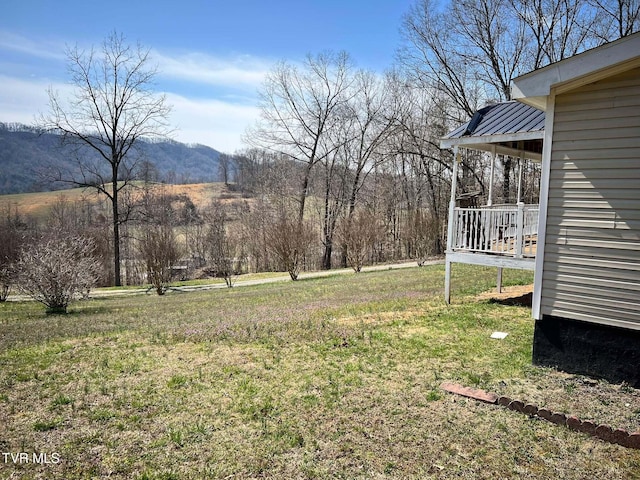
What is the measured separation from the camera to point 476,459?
3.34 meters

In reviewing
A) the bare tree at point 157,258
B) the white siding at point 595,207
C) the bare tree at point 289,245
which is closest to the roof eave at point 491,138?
the white siding at point 595,207

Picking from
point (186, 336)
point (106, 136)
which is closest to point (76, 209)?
point (106, 136)

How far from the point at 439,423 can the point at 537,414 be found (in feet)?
3.19

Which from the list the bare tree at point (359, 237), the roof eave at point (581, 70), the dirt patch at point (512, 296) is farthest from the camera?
the bare tree at point (359, 237)

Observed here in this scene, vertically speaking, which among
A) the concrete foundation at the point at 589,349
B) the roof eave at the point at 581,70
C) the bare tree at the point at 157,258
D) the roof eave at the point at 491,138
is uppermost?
the roof eave at the point at 581,70

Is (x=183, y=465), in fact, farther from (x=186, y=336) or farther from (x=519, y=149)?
(x=519, y=149)

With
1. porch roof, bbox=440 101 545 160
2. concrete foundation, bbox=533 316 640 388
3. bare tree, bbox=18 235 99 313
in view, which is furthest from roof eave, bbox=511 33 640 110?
bare tree, bbox=18 235 99 313

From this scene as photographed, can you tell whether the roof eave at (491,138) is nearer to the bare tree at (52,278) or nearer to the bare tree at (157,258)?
the bare tree at (52,278)

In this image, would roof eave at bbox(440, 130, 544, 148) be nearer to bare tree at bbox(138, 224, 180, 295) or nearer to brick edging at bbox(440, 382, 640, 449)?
brick edging at bbox(440, 382, 640, 449)

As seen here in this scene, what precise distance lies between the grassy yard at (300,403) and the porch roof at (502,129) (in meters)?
3.24

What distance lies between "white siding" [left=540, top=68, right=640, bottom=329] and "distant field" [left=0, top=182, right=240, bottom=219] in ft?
147

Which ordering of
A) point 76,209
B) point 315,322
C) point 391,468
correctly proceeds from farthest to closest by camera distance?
point 76,209 < point 315,322 < point 391,468

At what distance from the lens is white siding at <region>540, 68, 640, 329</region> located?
455 cm

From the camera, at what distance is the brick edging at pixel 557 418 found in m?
3.52
